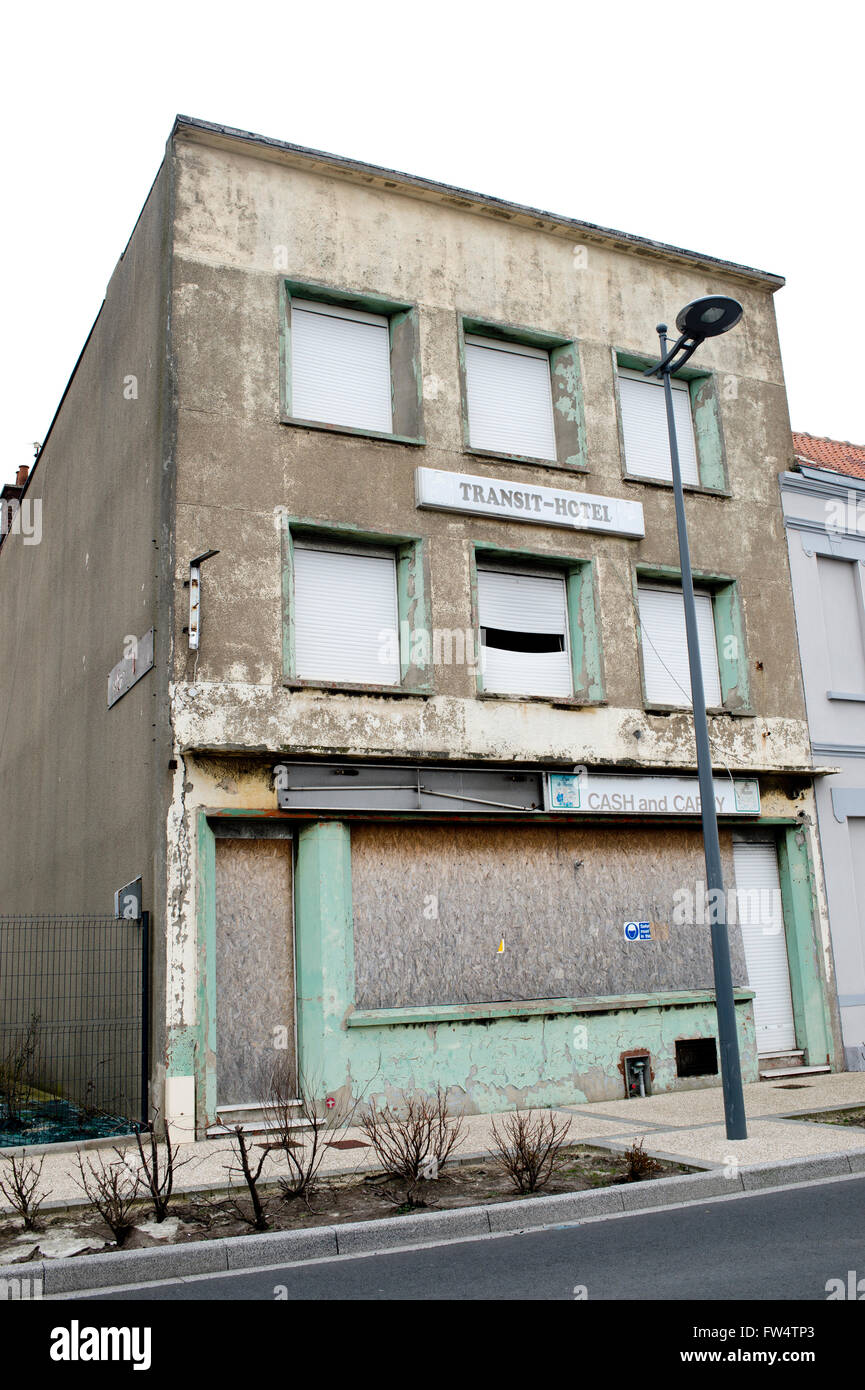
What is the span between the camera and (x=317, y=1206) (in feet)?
25.6

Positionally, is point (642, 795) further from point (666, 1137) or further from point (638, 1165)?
A: point (638, 1165)

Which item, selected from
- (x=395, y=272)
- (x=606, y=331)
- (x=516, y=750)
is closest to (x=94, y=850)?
(x=516, y=750)

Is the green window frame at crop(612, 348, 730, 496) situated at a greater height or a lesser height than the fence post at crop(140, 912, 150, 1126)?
greater

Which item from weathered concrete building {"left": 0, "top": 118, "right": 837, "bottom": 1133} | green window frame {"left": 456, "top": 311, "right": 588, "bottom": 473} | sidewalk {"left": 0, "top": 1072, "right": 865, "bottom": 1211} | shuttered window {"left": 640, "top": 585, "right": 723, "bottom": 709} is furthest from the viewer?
shuttered window {"left": 640, "top": 585, "right": 723, "bottom": 709}

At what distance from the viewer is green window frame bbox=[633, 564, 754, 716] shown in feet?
50.0

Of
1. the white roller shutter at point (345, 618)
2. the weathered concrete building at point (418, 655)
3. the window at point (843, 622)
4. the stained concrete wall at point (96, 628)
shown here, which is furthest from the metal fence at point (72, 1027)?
the window at point (843, 622)

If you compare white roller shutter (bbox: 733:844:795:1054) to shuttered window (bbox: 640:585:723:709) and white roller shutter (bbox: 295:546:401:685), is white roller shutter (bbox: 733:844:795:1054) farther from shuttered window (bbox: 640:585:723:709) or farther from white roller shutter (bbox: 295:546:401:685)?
white roller shutter (bbox: 295:546:401:685)

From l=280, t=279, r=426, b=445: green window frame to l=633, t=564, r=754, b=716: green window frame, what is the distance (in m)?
3.51

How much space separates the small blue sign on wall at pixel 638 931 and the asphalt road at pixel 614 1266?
6.42 m

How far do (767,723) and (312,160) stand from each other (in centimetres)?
907

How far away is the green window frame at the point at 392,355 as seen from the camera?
13.4m

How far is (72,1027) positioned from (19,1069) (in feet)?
5.72

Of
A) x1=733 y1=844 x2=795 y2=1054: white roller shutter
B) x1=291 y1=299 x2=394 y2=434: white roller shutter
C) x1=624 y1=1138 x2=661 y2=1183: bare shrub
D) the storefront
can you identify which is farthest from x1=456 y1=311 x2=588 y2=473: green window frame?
x1=624 y1=1138 x2=661 y2=1183: bare shrub

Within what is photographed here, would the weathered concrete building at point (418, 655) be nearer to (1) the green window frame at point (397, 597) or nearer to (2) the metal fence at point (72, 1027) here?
(1) the green window frame at point (397, 597)
